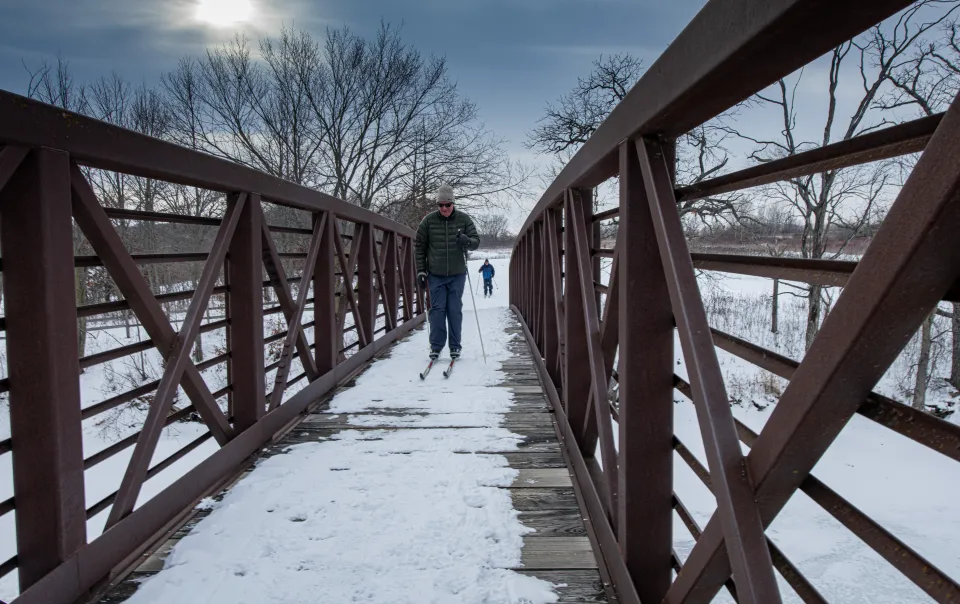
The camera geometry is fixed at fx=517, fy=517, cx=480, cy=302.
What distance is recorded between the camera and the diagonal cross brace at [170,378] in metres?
1.74

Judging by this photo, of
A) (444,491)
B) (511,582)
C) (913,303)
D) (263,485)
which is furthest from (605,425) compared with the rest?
(263,485)

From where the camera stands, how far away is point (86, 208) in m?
1.57

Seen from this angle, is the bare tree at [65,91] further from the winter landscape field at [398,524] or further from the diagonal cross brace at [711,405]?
the diagonal cross brace at [711,405]

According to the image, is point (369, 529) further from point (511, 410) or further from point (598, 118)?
point (598, 118)

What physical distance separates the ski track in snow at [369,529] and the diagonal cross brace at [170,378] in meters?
0.26

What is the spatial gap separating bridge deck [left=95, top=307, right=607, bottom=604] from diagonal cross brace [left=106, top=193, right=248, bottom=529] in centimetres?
23

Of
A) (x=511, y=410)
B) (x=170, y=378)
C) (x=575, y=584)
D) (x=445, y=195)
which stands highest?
(x=445, y=195)

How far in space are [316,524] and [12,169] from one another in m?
1.45

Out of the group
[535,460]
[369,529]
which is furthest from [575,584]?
[535,460]

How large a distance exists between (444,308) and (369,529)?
10.4ft

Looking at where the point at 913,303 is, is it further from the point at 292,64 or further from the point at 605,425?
the point at 292,64

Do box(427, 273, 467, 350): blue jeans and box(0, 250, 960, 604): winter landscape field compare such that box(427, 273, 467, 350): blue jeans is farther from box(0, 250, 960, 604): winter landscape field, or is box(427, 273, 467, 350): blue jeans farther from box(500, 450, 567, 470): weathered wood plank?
box(500, 450, 567, 470): weathered wood plank

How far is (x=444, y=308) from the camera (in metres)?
4.98

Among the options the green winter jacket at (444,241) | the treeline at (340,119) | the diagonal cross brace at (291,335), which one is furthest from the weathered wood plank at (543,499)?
the treeline at (340,119)
